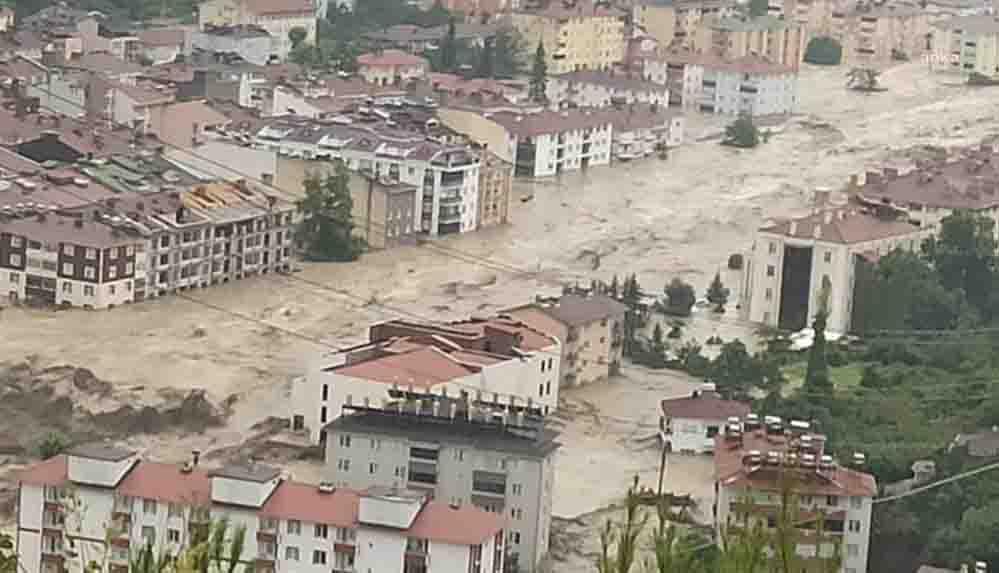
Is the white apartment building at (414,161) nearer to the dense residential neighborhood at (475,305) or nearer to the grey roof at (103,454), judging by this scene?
the dense residential neighborhood at (475,305)

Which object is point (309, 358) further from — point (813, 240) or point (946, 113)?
point (946, 113)

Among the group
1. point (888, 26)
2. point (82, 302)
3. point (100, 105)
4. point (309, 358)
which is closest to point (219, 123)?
point (100, 105)

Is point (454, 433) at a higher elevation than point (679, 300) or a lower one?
higher

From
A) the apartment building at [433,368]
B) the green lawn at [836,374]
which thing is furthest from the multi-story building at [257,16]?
the apartment building at [433,368]

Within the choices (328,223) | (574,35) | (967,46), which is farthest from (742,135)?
(328,223)

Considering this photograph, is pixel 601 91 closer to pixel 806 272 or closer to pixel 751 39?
pixel 751 39
